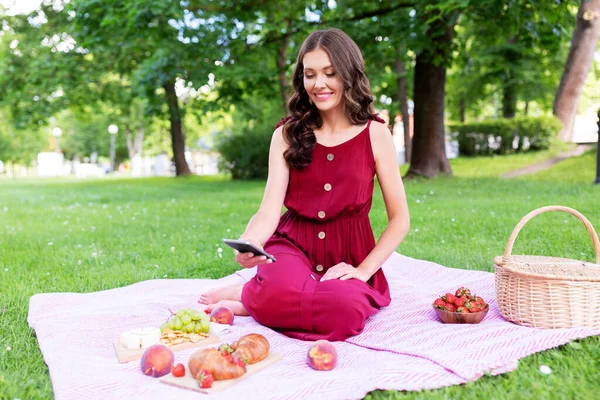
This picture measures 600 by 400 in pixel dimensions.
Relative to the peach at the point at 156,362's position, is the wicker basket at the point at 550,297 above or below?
above

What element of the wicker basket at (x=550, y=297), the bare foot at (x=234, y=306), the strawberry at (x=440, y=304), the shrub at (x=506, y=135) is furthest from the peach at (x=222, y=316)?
the shrub at (x=506, y=135)

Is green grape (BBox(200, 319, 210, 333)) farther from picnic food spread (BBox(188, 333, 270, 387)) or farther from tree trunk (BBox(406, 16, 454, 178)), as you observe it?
tree trunk (BBox(406, 16, 454, 178))

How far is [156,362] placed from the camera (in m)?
2.65

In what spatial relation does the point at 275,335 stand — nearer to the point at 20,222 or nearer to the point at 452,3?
the point at 20,222

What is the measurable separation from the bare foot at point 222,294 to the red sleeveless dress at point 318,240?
0.94 feet

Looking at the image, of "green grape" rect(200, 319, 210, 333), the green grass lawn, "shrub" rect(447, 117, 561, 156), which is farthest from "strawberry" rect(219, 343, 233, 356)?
"shrub" rect(447, 117, 561, 156)

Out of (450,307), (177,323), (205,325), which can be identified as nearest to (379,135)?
(450,307)

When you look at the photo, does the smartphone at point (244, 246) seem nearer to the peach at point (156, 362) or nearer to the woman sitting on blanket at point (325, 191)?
the woman sitting on blanket at point (325, 191)

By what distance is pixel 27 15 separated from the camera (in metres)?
18.8

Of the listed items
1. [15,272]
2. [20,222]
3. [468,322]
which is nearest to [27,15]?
[20,222]

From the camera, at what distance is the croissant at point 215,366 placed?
253 cm

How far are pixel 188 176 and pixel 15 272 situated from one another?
17737 millimetres

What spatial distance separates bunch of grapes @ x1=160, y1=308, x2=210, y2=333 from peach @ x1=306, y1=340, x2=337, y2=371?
2.39ft

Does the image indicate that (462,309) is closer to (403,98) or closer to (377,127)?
(377,127)
